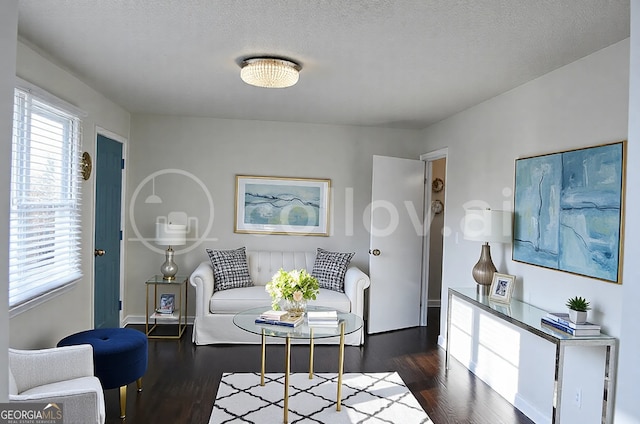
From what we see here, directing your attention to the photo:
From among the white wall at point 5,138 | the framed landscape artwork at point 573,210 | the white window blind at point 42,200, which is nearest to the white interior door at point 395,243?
the framed landscape artwork at point 573,210

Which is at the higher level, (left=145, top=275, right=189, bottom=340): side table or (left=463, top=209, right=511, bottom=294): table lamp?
(left=463, top=209, right=511, bottom=294): table lamp

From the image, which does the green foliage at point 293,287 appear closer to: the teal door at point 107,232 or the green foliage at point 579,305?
the green foliage at point 579,305

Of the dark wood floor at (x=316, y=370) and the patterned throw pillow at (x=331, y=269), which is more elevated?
the patterned throw pillow at (x=331, y=269)

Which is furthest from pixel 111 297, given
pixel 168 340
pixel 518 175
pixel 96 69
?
pixel 518 175

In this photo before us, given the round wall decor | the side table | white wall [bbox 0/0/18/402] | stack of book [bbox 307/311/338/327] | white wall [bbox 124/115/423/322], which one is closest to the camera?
white wall [bbox 0/0/18/402]

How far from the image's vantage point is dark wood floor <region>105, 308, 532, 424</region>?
3.12 m

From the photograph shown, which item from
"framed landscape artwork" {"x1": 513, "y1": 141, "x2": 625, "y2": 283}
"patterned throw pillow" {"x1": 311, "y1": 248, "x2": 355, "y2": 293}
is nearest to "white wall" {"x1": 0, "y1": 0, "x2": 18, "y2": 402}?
"framed landscape artwork" {"x1": 513, "y1": 141, "x2": 625, "y2": 283}

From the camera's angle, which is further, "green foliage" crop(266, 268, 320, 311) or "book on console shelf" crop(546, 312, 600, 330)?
"green foliage" crop(266, 268, 320, 311)

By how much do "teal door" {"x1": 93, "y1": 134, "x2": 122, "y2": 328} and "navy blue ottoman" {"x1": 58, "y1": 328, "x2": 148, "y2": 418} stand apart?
1.25m

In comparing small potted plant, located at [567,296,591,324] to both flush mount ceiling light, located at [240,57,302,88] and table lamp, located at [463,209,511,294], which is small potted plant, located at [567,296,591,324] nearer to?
table lamp, located at [463,209,511,294]

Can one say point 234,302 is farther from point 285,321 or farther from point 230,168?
Result: point 230,168

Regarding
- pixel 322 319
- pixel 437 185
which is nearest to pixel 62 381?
pixel 322 319

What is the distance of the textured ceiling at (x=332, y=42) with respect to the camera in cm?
227

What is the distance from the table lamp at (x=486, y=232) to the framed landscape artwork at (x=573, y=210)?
10cm
